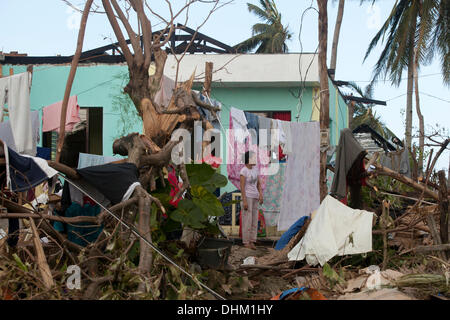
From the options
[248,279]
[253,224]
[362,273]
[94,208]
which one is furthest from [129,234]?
[253,224]

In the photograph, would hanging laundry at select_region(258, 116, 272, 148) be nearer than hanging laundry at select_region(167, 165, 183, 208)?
No

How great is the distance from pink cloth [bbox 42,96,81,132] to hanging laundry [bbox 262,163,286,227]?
12.4 ft

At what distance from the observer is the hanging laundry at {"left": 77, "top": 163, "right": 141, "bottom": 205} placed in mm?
4988

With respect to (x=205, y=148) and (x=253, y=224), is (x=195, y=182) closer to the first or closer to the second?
(x=205, y=148)

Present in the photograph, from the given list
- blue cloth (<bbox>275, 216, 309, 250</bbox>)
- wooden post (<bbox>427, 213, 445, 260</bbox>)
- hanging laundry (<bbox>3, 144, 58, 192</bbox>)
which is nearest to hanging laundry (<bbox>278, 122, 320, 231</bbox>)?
blue cloth (<bbox>275, 216, 309, 250</bbox>)

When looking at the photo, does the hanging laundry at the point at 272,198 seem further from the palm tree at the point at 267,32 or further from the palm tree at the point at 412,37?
the palm tree at the point at 267,32

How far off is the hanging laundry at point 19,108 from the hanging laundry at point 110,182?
5.75 feet

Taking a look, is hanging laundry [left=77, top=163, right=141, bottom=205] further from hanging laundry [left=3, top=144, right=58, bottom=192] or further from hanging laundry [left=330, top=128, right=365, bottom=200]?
hanging laundry [left=330, top=128, right=365, bottom=200]

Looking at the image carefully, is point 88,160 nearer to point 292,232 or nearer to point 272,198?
point 272,198

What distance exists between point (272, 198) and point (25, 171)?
16.4 feet

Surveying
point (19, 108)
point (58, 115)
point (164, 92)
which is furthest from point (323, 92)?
point (58, 115)

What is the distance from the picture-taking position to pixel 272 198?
886 centimetres

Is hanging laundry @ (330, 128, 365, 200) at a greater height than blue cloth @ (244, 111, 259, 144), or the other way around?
blue cloth @ (244, 111, 259, 144)

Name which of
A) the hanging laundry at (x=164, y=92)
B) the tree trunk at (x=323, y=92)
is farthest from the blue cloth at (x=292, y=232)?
the hanging laundry at (x=164, y=92)
